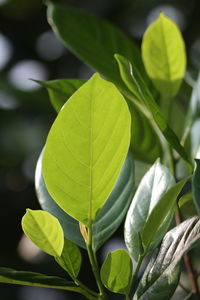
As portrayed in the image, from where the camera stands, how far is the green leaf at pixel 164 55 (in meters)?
0.84

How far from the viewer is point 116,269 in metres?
0.62

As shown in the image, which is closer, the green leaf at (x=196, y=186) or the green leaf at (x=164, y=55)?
the green leaf at (x=196, y=186)

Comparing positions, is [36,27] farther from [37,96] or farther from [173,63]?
[173,63]

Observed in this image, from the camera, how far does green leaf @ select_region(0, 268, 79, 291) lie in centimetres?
61

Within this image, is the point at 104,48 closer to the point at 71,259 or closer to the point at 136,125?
the point at 136,125

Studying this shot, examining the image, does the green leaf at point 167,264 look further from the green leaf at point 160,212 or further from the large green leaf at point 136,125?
the large green leaf at point 136,125

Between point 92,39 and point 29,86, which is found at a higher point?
point 92,39

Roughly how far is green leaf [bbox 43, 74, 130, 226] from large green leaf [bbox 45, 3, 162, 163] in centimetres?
19

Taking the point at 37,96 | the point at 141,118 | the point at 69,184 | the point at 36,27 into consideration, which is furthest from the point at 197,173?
the point at 36,27

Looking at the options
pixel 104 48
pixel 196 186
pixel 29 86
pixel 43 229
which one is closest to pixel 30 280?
pixel 43 229

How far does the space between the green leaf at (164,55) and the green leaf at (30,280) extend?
325 mm

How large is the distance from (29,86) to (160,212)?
5.45ft

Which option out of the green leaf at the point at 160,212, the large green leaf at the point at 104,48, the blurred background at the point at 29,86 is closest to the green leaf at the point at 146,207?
the green leaf at the point at 160,212

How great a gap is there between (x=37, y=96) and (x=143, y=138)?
51.0 inches
